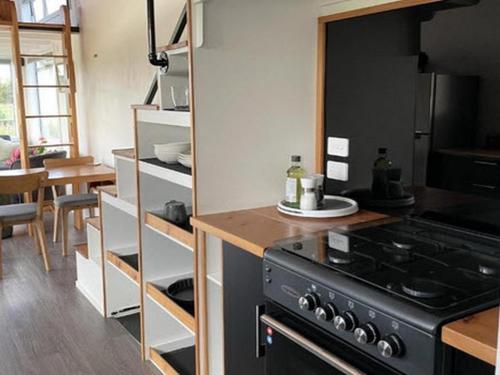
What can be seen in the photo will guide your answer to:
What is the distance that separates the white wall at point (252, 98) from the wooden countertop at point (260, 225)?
0.09 m

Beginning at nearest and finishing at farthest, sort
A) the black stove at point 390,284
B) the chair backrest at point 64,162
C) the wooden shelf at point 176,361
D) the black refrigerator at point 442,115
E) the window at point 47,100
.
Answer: the black stove at point 390,284, the black refrigerator at point 442,115, the wooden shelf at point 176,361, the chair backrest at point 64,162, the window at point 47,100

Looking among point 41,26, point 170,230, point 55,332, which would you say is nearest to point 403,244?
point 170,230

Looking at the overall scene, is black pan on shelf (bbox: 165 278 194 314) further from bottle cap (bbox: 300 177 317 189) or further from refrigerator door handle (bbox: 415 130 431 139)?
refrigerator door handle (bbox: 415 130 431 139)

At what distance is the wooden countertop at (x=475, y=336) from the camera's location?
40.4 inches

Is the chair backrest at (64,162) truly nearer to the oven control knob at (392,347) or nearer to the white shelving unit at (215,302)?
the white shelving unit at (215,302)

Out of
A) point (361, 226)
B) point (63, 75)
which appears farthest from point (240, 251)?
point (63, 75)

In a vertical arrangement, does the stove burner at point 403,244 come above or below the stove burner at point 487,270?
above

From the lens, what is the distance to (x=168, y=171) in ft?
7.54

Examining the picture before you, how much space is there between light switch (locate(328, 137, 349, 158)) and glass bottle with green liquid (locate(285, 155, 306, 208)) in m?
0.19

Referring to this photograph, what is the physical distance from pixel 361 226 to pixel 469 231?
0.35 meters

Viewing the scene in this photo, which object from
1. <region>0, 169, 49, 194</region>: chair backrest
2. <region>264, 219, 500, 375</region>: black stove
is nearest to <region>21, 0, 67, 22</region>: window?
<region>0, 169, 49, 194</region>: chair backrest

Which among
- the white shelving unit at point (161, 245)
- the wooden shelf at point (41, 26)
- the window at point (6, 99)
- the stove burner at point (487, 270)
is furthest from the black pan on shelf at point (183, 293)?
the window at point (6, 99)

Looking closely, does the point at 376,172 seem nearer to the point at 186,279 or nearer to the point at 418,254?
the point at 418,254

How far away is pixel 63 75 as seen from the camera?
5.73 m
